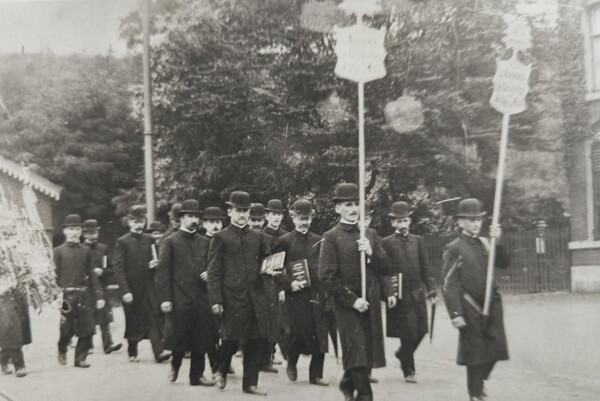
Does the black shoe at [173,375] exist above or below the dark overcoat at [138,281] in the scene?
below

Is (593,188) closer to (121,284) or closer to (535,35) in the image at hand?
(535,35)

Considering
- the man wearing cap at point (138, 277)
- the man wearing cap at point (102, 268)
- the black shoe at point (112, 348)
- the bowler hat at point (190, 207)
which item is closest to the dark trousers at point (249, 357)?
the bowler hat at point (190, 207)

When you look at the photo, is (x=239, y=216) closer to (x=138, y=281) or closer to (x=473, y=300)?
(x=473, y=300)

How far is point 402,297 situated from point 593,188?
7.62 ft

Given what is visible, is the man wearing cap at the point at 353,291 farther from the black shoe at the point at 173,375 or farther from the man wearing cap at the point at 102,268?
the man wearing cap at the point at 102,268

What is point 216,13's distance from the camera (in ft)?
28.6

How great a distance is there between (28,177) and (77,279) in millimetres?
1397

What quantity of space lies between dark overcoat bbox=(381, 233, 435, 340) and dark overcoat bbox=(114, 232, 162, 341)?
9.67 feet

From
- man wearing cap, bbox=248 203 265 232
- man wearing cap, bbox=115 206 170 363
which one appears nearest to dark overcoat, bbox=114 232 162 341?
man wearing cap, bbox=115 206 170 363

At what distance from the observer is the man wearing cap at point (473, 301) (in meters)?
6.21

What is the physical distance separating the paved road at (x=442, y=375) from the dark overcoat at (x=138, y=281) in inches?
16.2

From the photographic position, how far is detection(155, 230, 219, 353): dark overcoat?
766 centimetres

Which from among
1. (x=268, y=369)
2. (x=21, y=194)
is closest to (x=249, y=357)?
(x=268, y=369)

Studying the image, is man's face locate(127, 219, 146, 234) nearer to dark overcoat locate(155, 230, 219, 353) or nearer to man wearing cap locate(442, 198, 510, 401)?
dark overcoat locate(155, 230, 219, 353)
